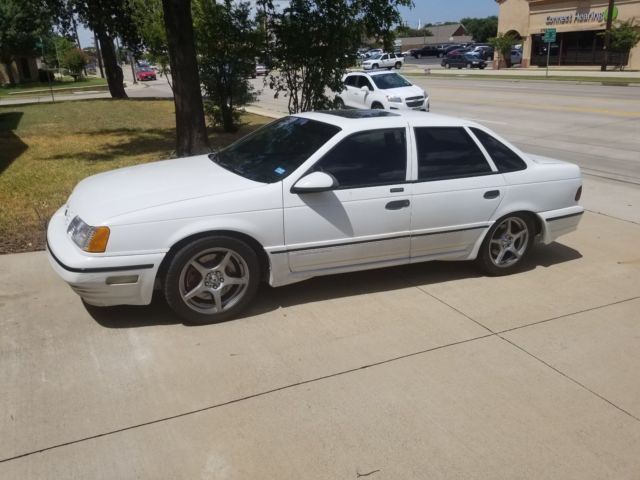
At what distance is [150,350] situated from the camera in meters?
4.00

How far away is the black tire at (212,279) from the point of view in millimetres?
4164

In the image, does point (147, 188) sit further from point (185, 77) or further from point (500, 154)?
point (185, 77)

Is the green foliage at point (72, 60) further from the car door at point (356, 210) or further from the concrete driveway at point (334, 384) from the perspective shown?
the car door at point (356, 210)

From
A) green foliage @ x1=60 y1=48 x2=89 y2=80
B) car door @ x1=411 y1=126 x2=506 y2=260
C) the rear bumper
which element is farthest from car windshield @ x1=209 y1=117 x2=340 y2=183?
green foliage @ x1=60 y1=48 x2=89 y2=80

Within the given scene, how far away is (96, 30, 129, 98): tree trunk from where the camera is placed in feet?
90.8

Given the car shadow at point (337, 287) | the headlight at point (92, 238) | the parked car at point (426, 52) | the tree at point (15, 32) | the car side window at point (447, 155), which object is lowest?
the parked car at point (426, 52)

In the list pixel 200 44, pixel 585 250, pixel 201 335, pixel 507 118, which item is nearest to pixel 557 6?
pixel 507 118

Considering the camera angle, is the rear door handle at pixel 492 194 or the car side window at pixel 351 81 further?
the car side window at pixel 351 81

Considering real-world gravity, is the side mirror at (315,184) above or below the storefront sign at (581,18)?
below

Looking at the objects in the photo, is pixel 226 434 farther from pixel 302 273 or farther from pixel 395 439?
pixel 302 273

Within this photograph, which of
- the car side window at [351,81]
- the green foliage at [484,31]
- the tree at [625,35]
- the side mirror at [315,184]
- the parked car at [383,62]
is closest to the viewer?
the side mirror at [315,184]

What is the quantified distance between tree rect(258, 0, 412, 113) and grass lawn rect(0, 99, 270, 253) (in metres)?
2.56

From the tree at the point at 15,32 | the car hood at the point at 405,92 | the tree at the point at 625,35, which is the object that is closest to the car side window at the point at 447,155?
the car hood at the point at 405,92

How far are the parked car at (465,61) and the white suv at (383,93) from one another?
38.2 metres
